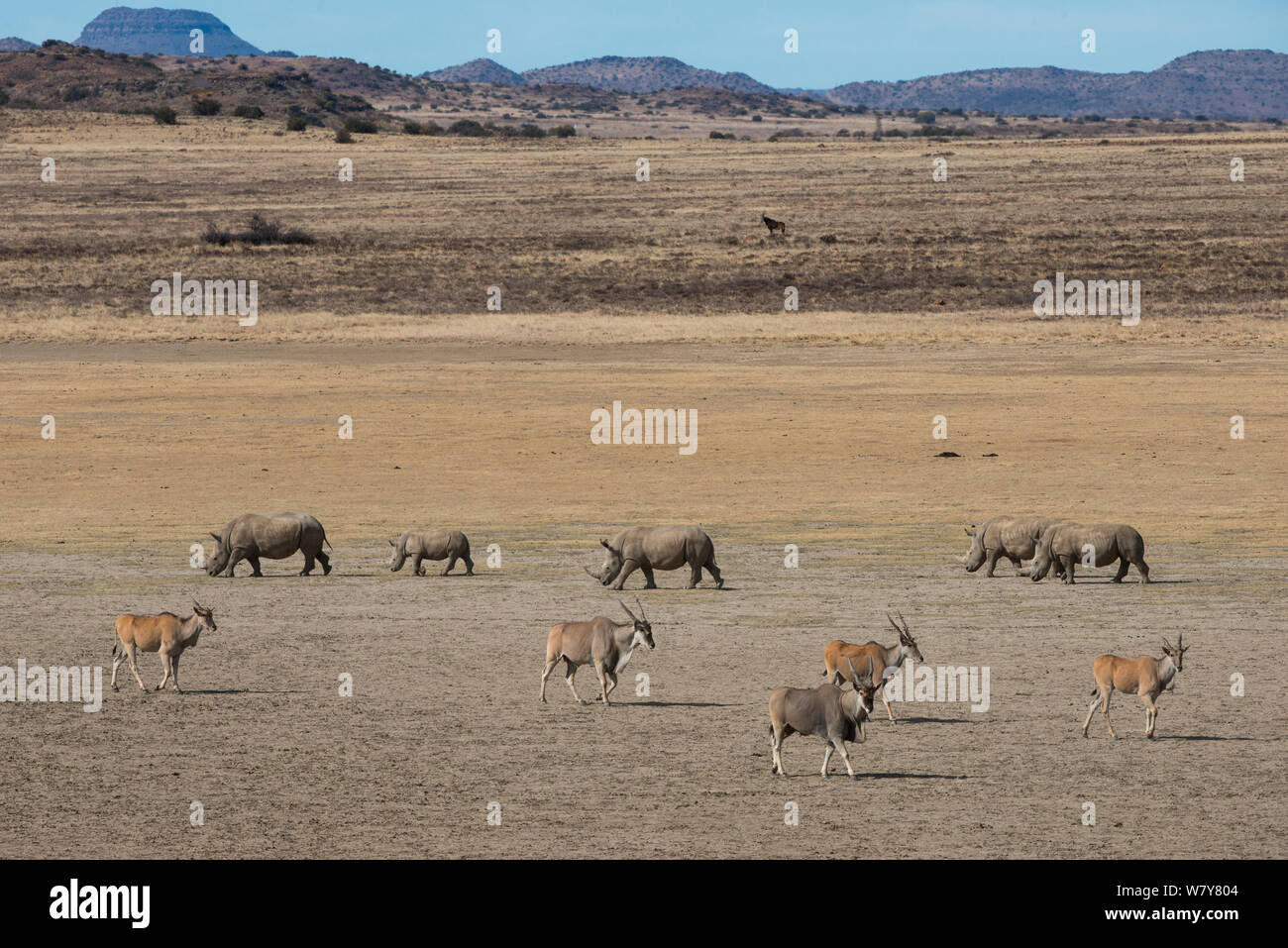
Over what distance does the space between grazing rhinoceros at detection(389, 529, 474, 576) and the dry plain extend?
0.37 meters

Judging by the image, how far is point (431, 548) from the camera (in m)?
21.8

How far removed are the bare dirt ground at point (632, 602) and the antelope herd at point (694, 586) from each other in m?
0.34

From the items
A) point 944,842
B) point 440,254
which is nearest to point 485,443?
point 944,842

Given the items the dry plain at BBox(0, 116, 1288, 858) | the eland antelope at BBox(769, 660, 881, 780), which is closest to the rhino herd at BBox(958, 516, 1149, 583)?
the dry plain at BBox(0, 116, 1288, 858)

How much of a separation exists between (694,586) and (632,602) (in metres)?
1.27

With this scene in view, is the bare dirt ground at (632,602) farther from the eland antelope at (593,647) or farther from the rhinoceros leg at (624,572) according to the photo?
the rhinoceros leg at (624,572)

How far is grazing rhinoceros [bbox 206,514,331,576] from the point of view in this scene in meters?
21.5

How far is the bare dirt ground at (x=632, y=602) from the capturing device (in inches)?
480

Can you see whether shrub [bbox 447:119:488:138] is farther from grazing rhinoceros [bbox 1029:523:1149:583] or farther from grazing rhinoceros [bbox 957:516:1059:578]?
grazing rhinoceros [bbox 1029:523:1149:583]

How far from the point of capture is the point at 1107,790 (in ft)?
41.5

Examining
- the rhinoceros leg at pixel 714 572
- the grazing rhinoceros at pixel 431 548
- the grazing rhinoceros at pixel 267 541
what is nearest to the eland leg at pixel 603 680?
the rhinoceros leg at pixel 714 572

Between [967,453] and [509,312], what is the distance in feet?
75.0

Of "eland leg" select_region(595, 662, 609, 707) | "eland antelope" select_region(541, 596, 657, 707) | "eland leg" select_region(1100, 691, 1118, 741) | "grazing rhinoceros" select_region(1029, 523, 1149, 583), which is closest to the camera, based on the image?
"eland leg" select_region(1100, 691, 1118, 741)
